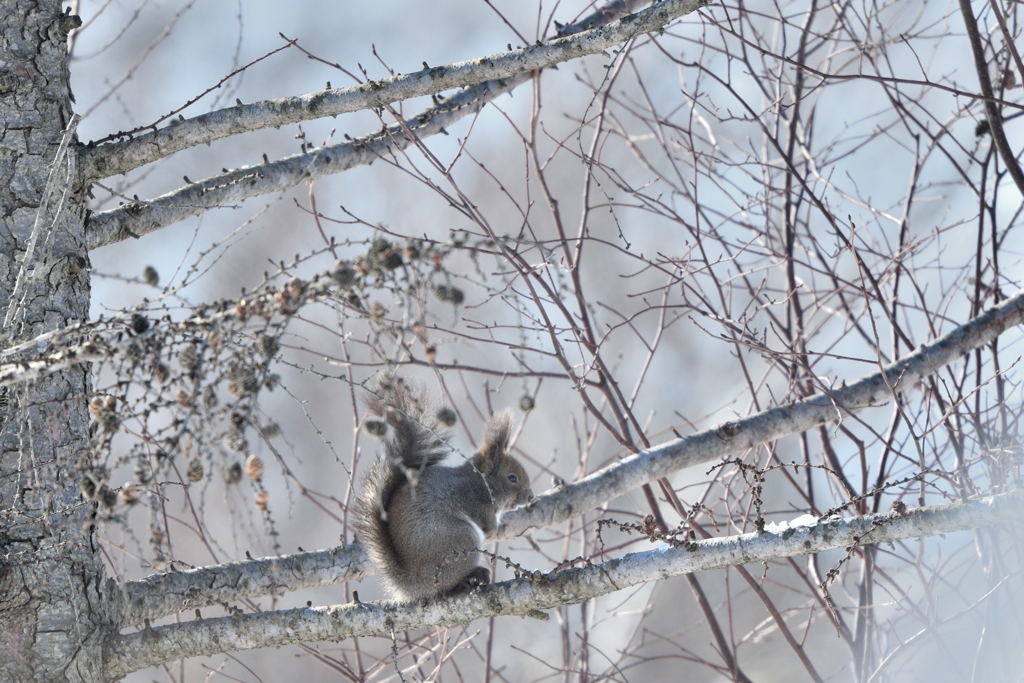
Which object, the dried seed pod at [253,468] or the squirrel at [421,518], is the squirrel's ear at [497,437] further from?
the dried seed pod at [253,468]

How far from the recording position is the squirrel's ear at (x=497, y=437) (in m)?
2.79

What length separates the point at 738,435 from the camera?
2.45 meters

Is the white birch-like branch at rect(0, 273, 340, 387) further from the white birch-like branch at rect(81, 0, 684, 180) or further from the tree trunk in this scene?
the white birch-like branch at rect(81, 0, 684, 180)

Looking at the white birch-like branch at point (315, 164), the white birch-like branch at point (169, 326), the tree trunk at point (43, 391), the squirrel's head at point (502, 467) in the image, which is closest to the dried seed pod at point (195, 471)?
the white birch-like branch at point (169, 326)

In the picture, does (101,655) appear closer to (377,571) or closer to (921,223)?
(377,571)

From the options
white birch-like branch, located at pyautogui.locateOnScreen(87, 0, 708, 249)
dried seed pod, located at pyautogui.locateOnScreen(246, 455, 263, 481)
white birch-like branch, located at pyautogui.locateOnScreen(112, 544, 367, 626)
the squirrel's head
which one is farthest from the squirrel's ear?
dried seed pod, located at pyautogui.locateOnScreen(246, 455, 263, 481)

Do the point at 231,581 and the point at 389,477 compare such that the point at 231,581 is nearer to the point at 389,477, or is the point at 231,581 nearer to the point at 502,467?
the point at 389,477

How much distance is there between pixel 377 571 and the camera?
2430mm

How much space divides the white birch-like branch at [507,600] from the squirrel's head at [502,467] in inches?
20.3

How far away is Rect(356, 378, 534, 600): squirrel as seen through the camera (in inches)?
93.0

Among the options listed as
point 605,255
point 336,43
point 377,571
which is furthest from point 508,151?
point 377,571

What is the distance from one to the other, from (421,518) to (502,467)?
379 mm

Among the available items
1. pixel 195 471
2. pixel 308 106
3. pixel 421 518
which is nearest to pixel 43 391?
pixel 195 471

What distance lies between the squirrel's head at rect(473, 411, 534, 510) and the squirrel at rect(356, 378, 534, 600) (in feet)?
0.39
